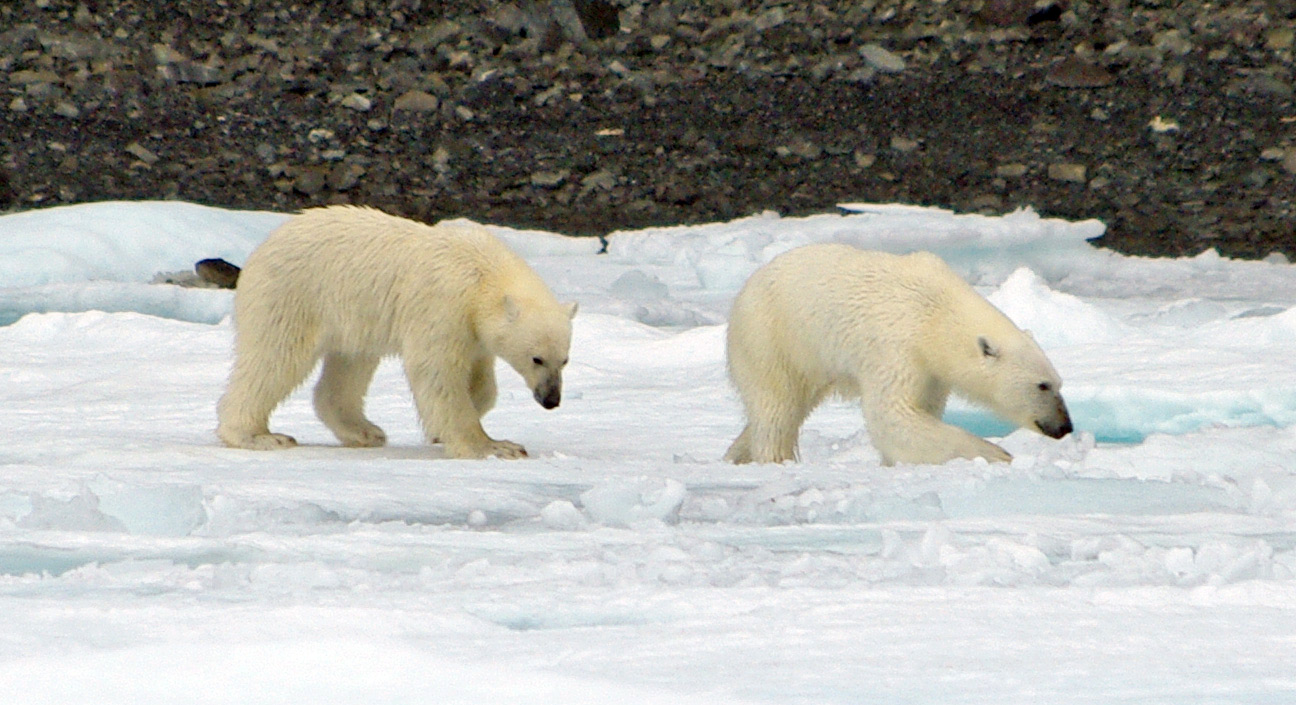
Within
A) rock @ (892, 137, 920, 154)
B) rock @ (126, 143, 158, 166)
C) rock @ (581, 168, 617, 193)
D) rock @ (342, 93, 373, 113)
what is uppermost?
rock @ (342, 93, 373, 113)

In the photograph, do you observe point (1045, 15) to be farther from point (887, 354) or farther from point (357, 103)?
point (887, 354)

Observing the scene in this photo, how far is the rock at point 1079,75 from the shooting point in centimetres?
1501

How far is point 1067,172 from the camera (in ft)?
44.2

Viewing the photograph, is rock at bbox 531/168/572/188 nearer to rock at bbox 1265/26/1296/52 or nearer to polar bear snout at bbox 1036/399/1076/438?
rock at bbox 1265/26/1296/52

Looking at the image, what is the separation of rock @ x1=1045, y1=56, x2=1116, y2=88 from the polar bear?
11.4 metres

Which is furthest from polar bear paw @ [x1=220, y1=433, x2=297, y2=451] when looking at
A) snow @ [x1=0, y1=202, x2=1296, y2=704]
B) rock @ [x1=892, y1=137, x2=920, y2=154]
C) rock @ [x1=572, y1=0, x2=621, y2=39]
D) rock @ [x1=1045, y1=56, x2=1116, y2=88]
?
rock @ [x1=572, y1=0, x2=621, y2=39]

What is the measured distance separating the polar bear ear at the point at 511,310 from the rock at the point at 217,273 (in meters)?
4.86

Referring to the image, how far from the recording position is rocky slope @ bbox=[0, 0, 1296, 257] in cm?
1345

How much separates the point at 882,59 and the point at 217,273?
8.59 metres

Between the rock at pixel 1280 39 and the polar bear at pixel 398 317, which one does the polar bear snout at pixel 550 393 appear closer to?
the polar bear at pixel 398 317

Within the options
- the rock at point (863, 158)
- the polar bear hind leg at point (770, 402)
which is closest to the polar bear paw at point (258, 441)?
the polar bear hind leg at point (770, 402)

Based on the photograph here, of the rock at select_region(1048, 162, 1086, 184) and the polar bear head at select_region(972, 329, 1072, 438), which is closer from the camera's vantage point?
the polar bear head at select_region(972, 329, 1072, 438)

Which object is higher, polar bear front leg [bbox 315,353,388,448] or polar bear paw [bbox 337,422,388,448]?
polar bear front leg [bbox 315,353,388,448]

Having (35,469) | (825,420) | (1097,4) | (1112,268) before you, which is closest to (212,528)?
(35,469)
